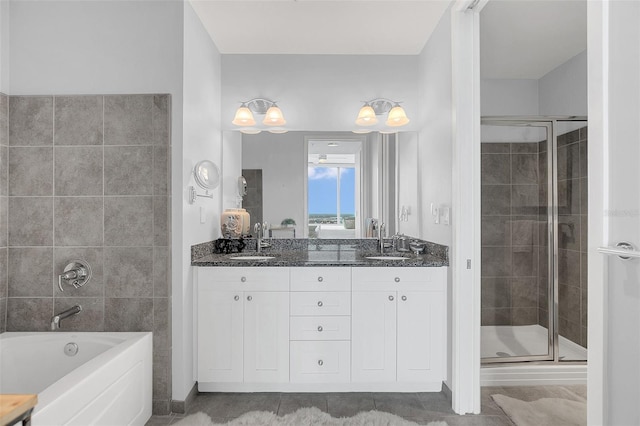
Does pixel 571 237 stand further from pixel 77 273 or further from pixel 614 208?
pixel 77 273

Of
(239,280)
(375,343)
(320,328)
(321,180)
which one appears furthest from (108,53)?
(375,343)

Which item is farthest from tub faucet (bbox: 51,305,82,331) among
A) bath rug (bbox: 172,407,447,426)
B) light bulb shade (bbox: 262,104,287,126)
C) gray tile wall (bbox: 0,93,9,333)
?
light bulb shade (bbox: 262,104,287,126)

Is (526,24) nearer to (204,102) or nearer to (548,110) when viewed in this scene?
(548,110)

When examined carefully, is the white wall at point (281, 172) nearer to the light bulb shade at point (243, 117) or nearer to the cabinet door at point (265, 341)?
the light bulb shade at point (243, 117)

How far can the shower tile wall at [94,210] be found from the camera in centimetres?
234

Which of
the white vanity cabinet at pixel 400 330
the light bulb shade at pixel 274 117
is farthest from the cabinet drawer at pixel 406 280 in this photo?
the light bulb shade at pixel 274 117

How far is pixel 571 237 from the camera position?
10.2 ft

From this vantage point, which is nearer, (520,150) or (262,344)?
(262,344)

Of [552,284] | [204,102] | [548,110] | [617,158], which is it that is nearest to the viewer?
[617,158]

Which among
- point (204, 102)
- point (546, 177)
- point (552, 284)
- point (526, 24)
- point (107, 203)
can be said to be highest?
point (526, 24)

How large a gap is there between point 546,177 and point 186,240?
8.96ft

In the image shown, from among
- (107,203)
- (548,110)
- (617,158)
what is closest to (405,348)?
(617,158)

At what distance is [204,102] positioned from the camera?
110 inches

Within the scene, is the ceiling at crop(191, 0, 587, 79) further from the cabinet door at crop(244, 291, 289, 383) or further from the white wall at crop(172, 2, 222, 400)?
the cabinet door at crop(244, 291, 289, 383)
